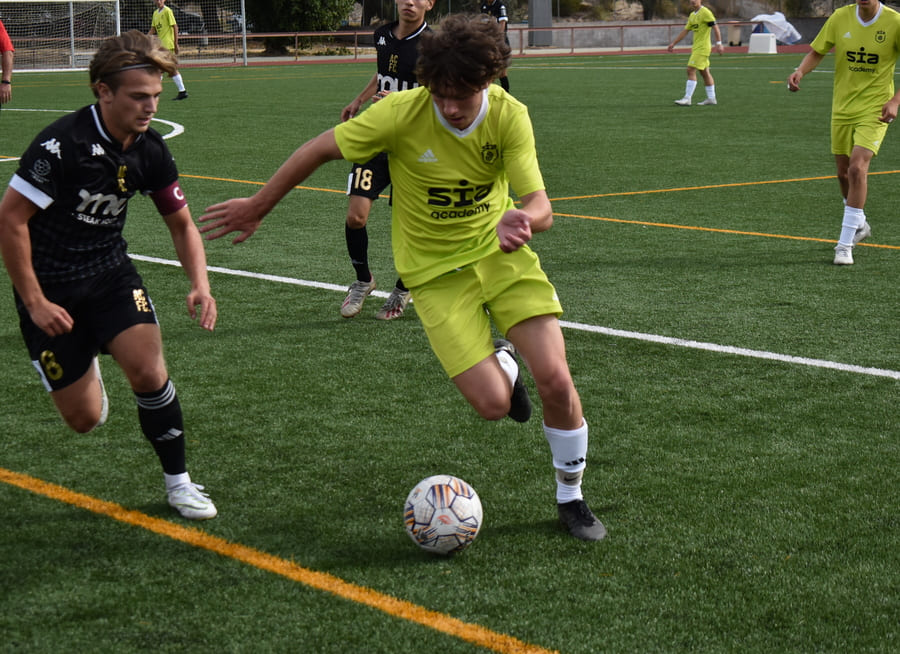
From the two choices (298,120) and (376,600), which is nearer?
(376,600)

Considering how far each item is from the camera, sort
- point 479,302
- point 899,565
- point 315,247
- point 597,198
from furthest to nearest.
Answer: point 597,198, point 315,247, point 479,302, point 899,565

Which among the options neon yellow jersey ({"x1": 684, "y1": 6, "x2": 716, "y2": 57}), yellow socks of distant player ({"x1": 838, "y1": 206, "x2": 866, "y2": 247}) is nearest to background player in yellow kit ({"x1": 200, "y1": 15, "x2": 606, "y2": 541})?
yellow socks of distant player ({"x1": 838, "y1": 206, "x2": 866, "y2": 247})

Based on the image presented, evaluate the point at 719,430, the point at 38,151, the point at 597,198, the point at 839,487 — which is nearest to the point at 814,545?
the point at 839,487

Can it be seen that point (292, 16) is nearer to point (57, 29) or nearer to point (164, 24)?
point (57, 29)

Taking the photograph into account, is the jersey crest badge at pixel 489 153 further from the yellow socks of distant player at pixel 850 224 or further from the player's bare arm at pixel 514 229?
the yellow socks of distant player at pixel 850 224

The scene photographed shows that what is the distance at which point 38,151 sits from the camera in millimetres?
4270

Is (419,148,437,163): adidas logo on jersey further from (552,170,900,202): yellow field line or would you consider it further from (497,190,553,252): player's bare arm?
(552,170,900,202): yellow field line

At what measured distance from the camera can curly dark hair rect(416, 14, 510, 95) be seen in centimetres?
424

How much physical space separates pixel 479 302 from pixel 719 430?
1584 millimetres

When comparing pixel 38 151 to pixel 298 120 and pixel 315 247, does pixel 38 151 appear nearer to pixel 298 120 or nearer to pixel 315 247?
pixel 315 247

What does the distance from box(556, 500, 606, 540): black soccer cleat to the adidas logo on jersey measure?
4.52 ft

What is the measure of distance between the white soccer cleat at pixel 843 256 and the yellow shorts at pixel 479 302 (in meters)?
5.34

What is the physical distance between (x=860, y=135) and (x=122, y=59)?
684 centimetres

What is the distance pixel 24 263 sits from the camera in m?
4.23
